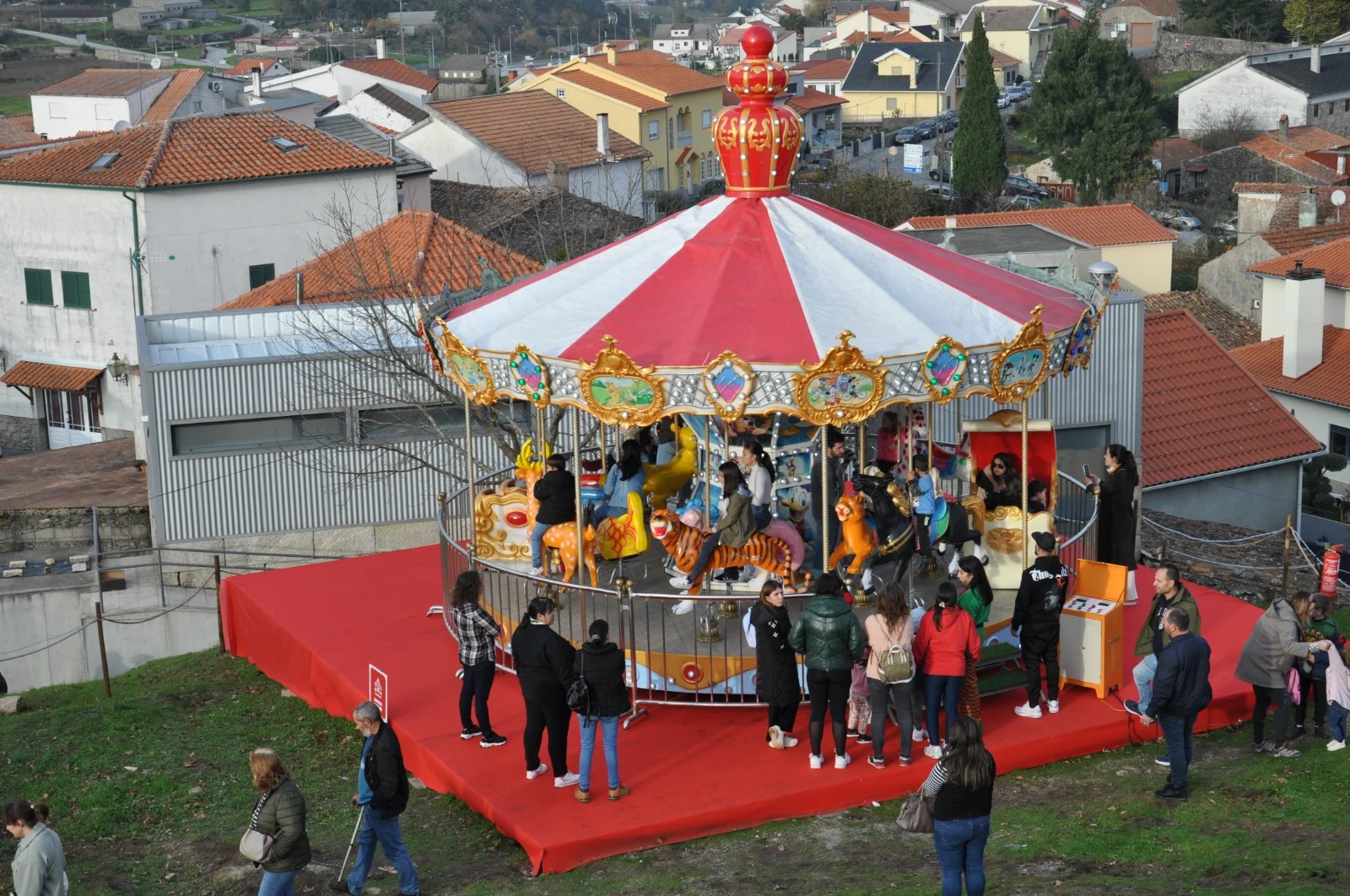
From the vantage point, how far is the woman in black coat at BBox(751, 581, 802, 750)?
13.0 m

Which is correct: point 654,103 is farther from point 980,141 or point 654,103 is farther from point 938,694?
point 938,694

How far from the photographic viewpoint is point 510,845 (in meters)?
12.9

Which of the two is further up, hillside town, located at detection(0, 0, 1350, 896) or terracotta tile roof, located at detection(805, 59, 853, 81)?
terracotta tile roof, located at detection(805, 59, 853, 81)

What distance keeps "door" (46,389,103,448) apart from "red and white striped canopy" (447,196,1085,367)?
110 ft

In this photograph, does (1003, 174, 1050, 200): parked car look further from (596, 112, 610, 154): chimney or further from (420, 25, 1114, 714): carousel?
(420, 25, 1114, 714): carousel

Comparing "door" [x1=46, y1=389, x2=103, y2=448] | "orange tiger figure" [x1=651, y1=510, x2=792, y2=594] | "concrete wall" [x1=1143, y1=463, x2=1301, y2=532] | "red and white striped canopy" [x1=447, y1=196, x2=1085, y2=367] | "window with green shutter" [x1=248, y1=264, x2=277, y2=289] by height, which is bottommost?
"door" [x1=46, y1=389, x2=103, y2=448]

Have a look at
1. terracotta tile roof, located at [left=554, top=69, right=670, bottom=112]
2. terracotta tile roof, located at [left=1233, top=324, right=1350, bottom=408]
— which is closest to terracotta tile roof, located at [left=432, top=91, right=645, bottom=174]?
terracotta tile roof, located at [left=554, top=69, right=670, bottom=112]

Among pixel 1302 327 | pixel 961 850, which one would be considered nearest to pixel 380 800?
pixel 961 850

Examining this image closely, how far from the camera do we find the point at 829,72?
12500 cm

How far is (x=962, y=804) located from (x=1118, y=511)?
22.9 feet

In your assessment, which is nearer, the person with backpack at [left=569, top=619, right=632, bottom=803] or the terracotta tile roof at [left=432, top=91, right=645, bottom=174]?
the person with backpack at [left=569, top=619, right=632, bottom=803]

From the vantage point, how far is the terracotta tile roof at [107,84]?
7194cm

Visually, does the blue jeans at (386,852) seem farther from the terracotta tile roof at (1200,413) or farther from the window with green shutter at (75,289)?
the window with green shutter at (75,289)

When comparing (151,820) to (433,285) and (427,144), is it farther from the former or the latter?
(427,144)
